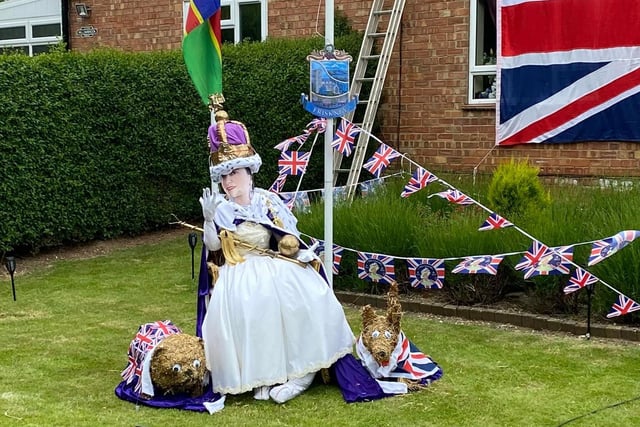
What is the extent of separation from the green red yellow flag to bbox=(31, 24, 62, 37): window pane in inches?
413

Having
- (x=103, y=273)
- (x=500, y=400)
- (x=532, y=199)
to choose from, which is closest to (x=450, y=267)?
(x=532, y=199)

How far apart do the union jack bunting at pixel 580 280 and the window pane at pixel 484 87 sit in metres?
5.79

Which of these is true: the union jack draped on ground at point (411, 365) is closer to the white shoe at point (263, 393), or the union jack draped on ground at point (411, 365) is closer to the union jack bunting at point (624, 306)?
the white shoe at point (263, 393)

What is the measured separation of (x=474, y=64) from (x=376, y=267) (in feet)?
17.3

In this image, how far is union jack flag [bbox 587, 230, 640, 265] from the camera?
6.31 metres

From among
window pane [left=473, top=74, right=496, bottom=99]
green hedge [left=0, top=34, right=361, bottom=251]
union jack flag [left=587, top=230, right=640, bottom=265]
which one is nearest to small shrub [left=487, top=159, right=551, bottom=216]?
union jack flag [left=587, top=230, right=640, bottom=265]

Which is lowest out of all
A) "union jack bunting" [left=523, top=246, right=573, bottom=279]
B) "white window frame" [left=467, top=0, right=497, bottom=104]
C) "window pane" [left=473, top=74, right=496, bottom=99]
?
"union jack bunting" [left=523, top=246, right=573, bottom=279]

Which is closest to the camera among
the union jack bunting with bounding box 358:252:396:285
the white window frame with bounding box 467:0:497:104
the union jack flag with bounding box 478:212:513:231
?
the union jack flag with bounding box 478:212:513:231

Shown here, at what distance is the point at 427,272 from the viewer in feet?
24.6

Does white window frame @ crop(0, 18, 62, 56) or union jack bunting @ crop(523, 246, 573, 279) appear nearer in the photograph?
union jack bunting @ crop(523, 246, 573, 279)

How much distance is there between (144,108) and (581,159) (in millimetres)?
5546

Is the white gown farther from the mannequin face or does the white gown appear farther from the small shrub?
the small shrub

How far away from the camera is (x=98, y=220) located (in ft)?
35.8

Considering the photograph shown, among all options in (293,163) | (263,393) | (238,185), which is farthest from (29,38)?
(263,393)
